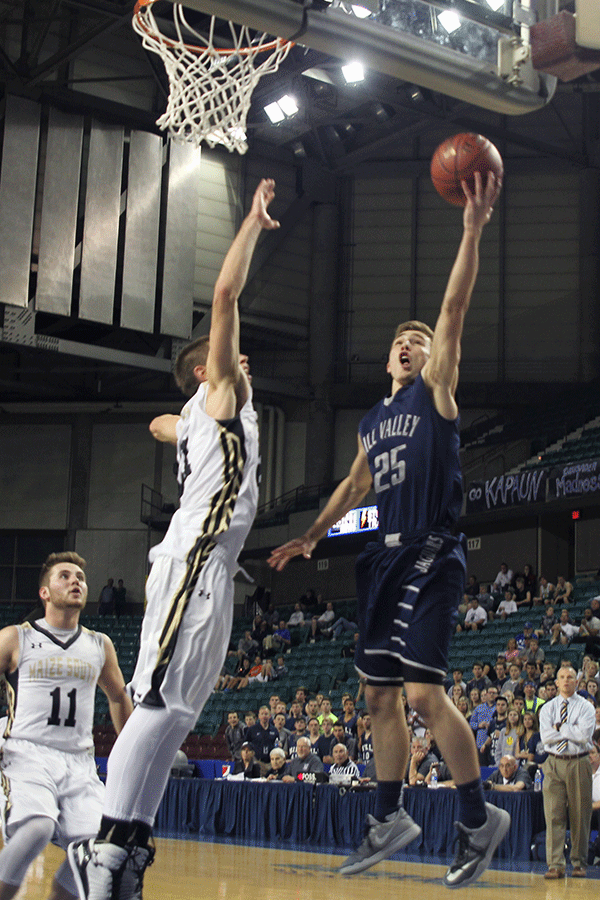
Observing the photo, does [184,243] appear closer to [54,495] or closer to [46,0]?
[46,0]

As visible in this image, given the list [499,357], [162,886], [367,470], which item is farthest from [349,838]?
[499,357]

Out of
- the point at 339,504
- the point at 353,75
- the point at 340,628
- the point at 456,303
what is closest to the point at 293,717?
the point at 340,628

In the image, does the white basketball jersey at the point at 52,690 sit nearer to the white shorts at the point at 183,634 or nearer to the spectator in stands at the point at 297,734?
the white shorts at the point at 183,634

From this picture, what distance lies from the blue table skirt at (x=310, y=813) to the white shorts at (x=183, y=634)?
7.45 meters

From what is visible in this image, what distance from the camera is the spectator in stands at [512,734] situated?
470 inches

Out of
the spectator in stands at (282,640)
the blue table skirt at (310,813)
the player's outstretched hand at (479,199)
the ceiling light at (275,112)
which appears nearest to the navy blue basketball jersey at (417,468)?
the player's outstretched hand at (479,199)

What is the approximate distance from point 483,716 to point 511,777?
60.1 inches

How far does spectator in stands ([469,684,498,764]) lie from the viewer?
12.7 metres

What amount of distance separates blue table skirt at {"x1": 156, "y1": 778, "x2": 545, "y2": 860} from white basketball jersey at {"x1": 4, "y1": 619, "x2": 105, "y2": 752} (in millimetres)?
5881

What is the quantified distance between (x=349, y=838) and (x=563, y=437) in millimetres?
13197

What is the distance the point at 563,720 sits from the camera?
410 inches

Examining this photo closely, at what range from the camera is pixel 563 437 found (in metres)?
23.6

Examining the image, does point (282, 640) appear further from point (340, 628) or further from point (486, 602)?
point (486, 602)

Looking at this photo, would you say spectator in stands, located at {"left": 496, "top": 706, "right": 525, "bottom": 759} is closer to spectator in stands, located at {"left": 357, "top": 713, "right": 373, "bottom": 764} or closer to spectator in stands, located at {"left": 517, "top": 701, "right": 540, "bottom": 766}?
spectator in stands, located at {"left": 517, "top": 701, "right": 540, "bottom": 766}
